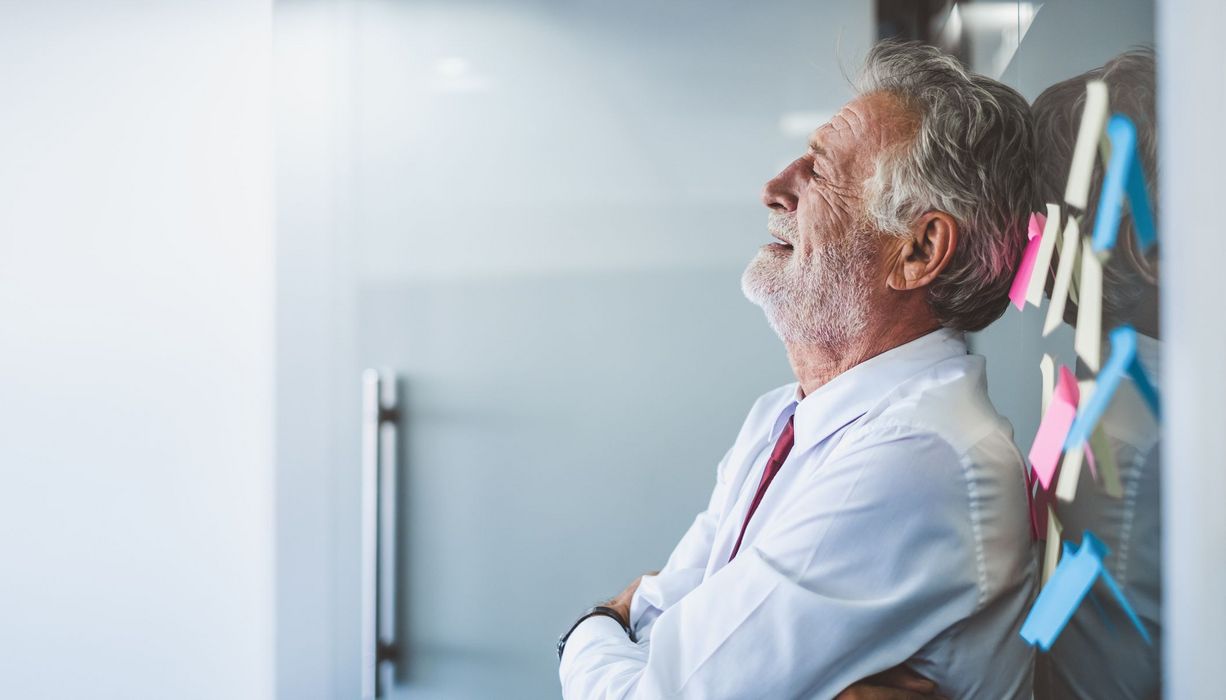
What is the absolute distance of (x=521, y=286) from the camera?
1673 millimetres

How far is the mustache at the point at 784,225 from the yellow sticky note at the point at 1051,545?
0.47 metres

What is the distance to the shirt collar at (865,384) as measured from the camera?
996mm

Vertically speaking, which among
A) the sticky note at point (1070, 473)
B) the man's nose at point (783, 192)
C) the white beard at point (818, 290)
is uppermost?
the man's nose at point (783, 192)

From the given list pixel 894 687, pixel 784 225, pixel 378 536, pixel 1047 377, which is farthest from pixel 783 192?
pixel 378 536

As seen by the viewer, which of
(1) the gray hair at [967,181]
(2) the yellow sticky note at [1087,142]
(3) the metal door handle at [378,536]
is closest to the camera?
(2) the yellow sticky note at [1087,142]

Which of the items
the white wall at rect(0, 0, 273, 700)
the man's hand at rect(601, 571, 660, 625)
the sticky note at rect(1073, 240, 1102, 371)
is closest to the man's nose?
the sticky note at rect(1073, 240, 1102, 371)

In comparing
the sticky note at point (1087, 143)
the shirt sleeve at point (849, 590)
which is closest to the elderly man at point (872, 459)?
the shirt sleeve at point (849, 590)

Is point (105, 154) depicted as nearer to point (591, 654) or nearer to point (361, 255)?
Answer: point (361, 255)

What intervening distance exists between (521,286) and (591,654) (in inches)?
32.3

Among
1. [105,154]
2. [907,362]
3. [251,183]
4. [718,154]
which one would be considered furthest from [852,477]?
[105,154]

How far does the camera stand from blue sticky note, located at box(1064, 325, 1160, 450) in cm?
58

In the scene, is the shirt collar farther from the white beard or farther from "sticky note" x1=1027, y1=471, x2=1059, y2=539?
"sticky note" x1=1027, y1=471, x2=1059, y2=539

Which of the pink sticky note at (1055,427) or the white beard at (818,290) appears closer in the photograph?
the pink sticky note at (1055,427)

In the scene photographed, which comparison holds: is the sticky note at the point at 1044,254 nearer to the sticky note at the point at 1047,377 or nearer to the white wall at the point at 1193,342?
the sticky note at the point at 1047,377
